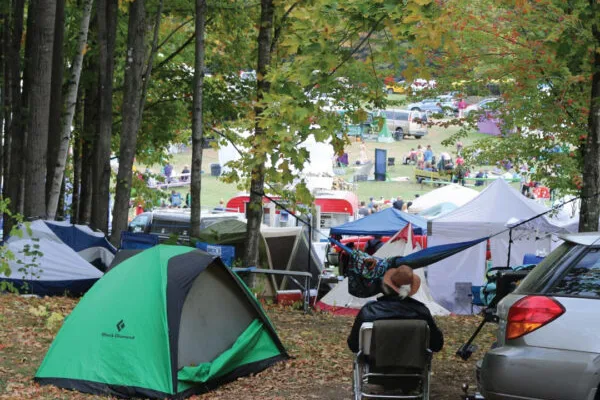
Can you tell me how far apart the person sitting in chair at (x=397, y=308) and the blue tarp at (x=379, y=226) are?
653 inches

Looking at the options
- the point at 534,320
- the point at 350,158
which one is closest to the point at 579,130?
the point at 534,320

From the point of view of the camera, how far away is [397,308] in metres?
7.69

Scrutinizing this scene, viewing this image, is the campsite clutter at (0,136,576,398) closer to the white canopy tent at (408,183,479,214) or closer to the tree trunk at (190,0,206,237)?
the tree trunk at (190,0,206,237)

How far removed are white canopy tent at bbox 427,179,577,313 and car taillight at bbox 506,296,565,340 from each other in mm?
13988

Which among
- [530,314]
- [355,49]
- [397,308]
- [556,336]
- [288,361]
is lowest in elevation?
[288,361]

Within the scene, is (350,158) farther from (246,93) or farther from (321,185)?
(246,93)

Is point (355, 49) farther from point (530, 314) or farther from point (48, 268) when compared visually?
point (48, 268)

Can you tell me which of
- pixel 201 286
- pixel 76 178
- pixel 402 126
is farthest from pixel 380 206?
pixel 201 286

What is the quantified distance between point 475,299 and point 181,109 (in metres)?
9.84

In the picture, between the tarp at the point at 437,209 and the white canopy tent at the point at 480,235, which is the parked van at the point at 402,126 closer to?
the tarp at the point at 437,209

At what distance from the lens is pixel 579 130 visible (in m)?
16.2

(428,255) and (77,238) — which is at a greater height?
(428,255)

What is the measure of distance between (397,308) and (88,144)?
16249 mm

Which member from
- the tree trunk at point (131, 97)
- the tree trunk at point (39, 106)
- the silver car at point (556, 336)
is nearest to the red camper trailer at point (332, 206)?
the tree trunk at point (131, 97)
